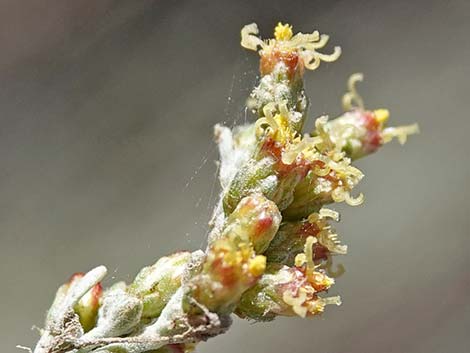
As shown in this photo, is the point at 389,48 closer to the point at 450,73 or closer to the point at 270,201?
the point at 450,73

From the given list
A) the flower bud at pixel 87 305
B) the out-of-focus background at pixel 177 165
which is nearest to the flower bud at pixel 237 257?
the flower bud at pixel 87 305

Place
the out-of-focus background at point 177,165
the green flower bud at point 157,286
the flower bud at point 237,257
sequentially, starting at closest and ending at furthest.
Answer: the flower bud at point 237,257 < the green flower bud at point 157,286 < the out-of-focus background at point 177,165

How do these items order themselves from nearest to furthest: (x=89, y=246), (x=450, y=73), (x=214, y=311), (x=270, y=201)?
(x=214, y=311) < (x=270, y=201) < (x=89, y=246) < (x=450, y=73)

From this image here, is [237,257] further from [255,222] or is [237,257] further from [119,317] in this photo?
[119,317]

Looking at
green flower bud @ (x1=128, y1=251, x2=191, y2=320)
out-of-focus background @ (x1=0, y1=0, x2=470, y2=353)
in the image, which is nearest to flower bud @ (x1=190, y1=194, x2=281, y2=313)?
green flower bud @ (x1=128, y1=251, x2=191, y2=320)

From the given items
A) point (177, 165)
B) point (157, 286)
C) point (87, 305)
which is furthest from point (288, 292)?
point (177, 165)

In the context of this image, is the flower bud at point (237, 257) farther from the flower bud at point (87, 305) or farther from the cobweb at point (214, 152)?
the cobweb at point (214, 152)

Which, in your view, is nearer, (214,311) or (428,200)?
(214,311)

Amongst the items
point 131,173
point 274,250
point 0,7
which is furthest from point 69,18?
point 274,250
